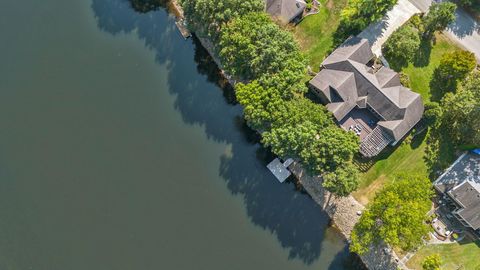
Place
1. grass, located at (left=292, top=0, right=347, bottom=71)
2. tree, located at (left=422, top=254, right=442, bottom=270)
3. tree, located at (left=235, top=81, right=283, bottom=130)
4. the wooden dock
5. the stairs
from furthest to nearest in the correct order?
the wooden dock, grass, located at (left=292, top=0, right=347, bottom=71), the stairs, tree, located at (left=235, top=81, right=283, bottom=130), tree, located at (left=422, top=254, right=442, bottom=270)

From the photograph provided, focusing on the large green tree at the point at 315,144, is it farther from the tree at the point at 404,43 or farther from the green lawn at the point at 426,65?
the tree at the point at 404,43

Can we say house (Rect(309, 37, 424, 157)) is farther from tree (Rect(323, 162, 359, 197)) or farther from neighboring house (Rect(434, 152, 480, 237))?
neighboring house (Rect(434, 152, 480, 237))

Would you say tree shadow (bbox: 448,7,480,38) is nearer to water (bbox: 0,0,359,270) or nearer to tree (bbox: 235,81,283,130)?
tree (bbox: 235,81,283,130)

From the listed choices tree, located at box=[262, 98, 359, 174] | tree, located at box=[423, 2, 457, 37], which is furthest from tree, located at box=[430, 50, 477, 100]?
tree, located at box=[262, 98, 359, 174]

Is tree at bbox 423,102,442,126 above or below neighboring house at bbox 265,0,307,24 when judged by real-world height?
above

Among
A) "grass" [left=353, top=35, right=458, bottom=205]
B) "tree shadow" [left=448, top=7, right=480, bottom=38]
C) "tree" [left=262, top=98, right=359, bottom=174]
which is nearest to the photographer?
"tree" [left=262, top=98, right=359, bottom=174]

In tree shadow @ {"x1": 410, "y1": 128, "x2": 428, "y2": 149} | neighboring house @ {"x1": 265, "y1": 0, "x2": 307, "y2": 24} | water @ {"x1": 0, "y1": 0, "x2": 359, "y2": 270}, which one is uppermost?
neighboring house @ {"x1": 265, "y1": 0, "x2": 307, "y2": 24}

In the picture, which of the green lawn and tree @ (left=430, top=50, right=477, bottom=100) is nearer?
tree @ (left=430, top=50, right=477, bottom=100)

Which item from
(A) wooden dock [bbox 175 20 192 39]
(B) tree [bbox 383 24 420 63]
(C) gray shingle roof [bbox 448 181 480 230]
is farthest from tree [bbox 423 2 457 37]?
(A) wooden dock [bbox 175 20 192 39]

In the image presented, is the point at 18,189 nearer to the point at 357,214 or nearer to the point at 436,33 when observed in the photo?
the point at 357,214
